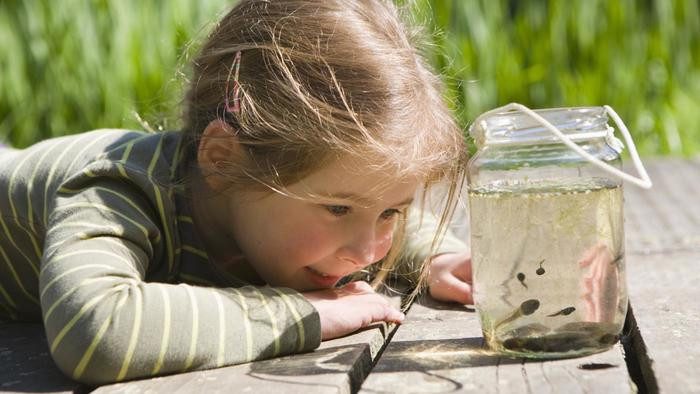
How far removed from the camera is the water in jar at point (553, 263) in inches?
59.3

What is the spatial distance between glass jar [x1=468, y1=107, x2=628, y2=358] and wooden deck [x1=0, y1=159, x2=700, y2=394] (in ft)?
0.14

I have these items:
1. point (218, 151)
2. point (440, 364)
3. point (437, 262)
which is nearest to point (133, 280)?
point (218, 151)

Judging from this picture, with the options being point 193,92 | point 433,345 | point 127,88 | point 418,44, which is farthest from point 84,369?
point 127,88

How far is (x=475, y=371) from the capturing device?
4.91ft

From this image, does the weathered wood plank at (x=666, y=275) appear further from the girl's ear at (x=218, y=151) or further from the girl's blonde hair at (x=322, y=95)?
the girl's ear at (x=218, y=151)

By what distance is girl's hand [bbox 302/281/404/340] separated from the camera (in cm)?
174

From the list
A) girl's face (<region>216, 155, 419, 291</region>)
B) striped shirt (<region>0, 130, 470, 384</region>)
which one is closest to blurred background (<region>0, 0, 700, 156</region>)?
striped shirt (<region>0, 130, 470, 384</region>)

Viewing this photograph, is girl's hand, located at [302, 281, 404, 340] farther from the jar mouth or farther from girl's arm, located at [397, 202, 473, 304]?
the jar mouth

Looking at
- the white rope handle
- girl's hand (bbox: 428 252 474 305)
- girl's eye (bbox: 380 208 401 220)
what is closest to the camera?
the white rope handle

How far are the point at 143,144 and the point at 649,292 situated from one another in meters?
0.96

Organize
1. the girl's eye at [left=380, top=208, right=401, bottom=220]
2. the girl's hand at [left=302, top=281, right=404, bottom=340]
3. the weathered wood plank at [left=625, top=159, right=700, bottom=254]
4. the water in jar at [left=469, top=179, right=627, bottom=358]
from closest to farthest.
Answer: the water in jar at [left=469, top=179, right=627, bottom=358] → the girl's hand at [left=302, top=281, right=404, bottom=340] → the girl's eye at [left=380, top=208, right=401, bottom=220] → the weathered wood plank at [left=625, top=159, right=700, bottom=254]

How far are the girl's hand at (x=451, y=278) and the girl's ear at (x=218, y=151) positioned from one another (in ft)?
1.54

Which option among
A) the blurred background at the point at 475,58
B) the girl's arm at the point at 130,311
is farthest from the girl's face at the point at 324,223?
the blurred background at the point at 475,58

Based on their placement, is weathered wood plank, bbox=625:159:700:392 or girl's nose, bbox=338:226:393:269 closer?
weathered wood plank, bbox=625:159:700:392
